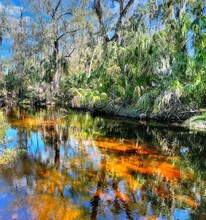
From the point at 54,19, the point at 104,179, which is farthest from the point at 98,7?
the point at 104,179

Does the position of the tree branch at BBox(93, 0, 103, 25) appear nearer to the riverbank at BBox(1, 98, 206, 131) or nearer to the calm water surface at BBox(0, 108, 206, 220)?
the riverbank at BBox(1, 98, 206, 131)

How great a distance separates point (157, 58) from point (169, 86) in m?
2.56

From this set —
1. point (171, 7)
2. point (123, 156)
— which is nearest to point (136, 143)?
point (123, 156)

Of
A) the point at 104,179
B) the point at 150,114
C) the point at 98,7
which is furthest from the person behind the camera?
the point at 98,7

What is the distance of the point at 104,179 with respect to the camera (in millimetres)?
5746

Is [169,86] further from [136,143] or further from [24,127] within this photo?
[24,127]

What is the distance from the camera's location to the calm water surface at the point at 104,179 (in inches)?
172

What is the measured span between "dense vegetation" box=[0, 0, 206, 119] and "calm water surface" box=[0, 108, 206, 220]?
550 cm

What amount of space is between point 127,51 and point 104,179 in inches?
512

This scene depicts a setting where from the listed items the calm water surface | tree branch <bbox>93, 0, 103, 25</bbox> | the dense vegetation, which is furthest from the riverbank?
tree branch <bbox>93, 0, 103, 25</bbox>

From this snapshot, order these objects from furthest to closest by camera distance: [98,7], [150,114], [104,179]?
[98,7], [150,114], [104,179]

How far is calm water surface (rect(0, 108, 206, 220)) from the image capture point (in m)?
4.36

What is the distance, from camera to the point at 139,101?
1545 centimetres

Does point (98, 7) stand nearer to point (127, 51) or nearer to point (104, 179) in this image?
point (127, 51)
